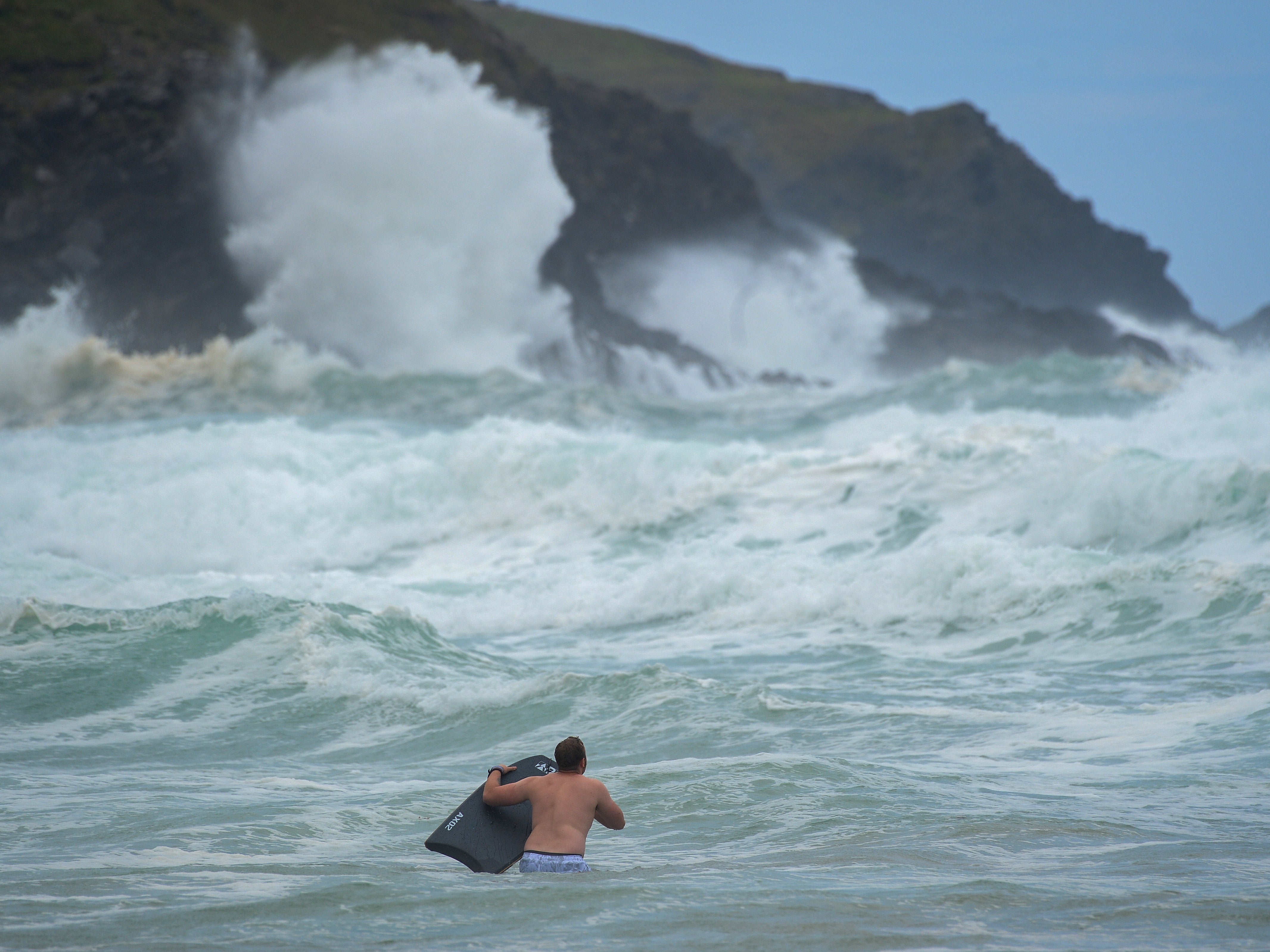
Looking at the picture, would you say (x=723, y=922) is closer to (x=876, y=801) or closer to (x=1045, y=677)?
(x=876, y=801)

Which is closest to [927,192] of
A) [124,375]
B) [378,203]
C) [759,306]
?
[759,306]

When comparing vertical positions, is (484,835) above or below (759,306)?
below

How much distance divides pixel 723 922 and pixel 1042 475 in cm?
1137

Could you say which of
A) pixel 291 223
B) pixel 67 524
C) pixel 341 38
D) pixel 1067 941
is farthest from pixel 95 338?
pixel 1067 941

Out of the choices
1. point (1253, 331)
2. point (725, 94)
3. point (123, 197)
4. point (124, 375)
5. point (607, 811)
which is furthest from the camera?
point (725, 94)

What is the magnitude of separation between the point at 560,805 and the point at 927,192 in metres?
97.2

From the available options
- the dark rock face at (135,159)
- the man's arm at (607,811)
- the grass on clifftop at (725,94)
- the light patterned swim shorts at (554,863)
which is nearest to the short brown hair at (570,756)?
the man's arm at (607,811)

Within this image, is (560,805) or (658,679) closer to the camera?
(560,805)

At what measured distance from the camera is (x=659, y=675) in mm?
8336

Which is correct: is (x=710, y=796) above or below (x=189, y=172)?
below

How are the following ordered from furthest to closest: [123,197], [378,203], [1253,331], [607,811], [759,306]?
[1253,331], [759,306], [123,197], [378,203], [607,811]

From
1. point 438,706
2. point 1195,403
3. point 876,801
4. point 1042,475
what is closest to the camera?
point 876,801

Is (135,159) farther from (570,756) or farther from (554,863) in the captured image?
(554,863)

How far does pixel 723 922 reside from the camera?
406 centimetres
